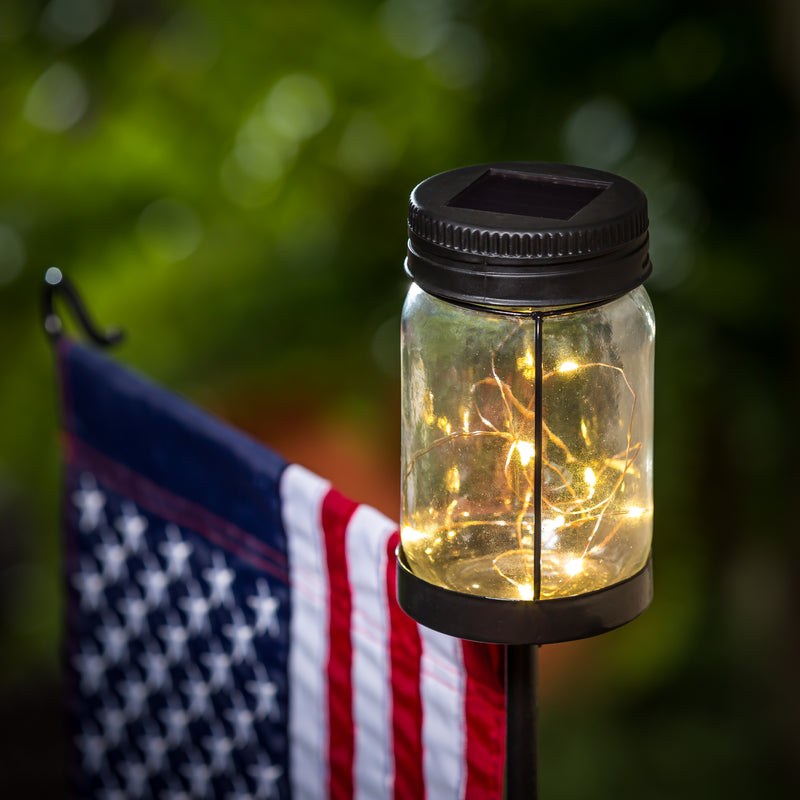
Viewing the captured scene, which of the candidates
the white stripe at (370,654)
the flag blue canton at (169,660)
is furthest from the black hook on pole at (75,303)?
the white stripe at (370,654)

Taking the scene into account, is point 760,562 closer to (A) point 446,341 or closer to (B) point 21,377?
A: (B) point 21,377

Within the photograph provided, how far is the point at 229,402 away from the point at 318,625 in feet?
8.79

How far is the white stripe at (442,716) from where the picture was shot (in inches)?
57.1

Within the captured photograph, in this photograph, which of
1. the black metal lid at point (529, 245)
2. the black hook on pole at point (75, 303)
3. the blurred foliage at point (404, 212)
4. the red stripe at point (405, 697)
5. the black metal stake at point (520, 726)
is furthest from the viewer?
the blurred foliage at point (404, 212)

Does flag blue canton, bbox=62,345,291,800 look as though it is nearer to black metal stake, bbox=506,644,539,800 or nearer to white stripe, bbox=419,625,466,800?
white stripe, bbox=419,625,466,800

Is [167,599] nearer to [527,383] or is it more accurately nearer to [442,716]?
[442,716]

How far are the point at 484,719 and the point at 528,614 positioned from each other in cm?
32

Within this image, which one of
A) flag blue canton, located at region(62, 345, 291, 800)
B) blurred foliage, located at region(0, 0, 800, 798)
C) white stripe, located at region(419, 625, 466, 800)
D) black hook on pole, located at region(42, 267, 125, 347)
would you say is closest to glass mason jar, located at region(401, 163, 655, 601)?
white stripe, located at region(419, 625, 466, 800)

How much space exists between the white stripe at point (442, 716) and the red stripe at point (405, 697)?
1 cm

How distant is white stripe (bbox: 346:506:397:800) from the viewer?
153cm

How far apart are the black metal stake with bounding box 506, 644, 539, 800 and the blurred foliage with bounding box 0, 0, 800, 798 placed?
2.64m

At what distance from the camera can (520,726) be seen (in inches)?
51.2

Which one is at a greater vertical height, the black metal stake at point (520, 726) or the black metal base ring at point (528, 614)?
the black metal base ring at point (528, 614)

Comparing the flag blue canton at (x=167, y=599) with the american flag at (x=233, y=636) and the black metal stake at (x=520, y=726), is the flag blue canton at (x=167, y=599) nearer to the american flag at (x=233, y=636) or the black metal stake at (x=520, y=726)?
the american flag at (x=233, y=636)
